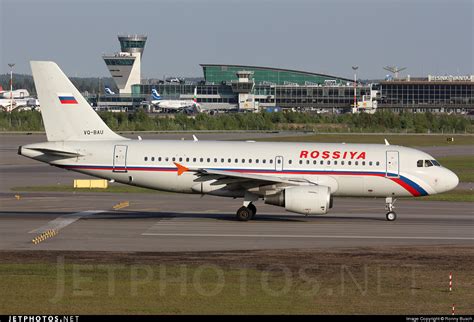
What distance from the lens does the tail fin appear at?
4328 centimetres

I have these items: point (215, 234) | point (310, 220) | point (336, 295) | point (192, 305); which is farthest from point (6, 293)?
point (310, 220)

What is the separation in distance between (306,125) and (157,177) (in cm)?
13484

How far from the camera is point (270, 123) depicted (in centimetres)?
17212

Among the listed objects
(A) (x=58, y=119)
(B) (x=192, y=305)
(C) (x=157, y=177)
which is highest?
(A) (x=58, y=119)

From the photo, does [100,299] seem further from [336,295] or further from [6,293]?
[336,295]

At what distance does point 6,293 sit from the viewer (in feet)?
79.7

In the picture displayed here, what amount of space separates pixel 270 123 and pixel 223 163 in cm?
12996

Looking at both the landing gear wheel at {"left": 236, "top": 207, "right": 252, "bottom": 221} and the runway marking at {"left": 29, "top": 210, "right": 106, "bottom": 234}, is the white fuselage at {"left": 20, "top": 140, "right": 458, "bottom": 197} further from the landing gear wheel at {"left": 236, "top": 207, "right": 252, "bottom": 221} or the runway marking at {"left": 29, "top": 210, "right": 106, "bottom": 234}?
the runway marking at {"left": 29, "top": 210, "right": 106, "bottom": 234}
